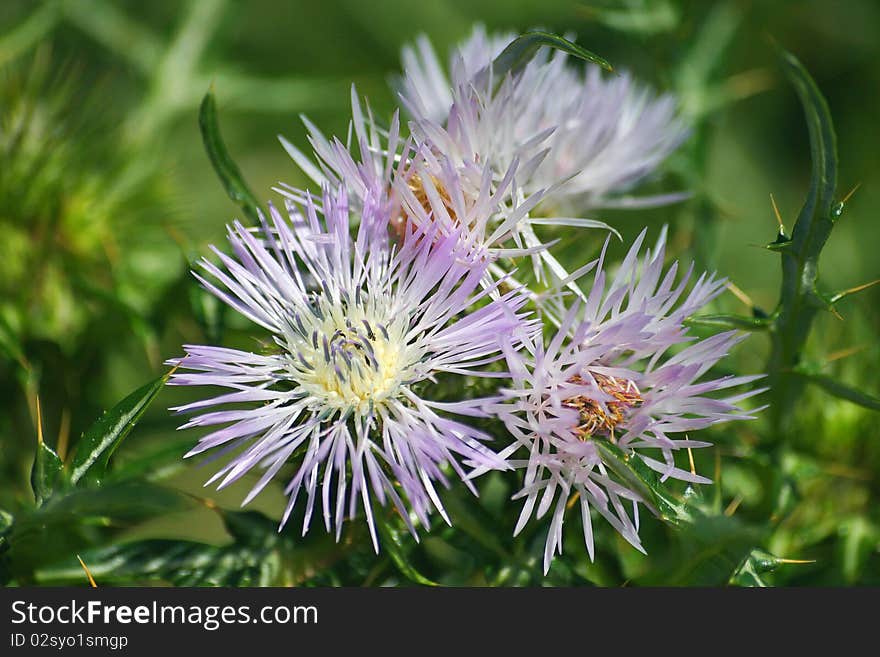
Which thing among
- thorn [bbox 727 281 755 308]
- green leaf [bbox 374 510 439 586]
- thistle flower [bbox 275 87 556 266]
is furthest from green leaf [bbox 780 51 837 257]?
green leaf [bbox 374 510 439 586]

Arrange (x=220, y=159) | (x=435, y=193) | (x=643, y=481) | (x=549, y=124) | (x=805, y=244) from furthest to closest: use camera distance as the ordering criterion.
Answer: (x=549, y=124) < (x=220, y=159) < (x=805, y=244) < (x=435, y=193) < (x=643, y=481)

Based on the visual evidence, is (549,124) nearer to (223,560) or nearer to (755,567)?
(755,567)

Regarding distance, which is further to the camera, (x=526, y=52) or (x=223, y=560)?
(x=223, y=560)

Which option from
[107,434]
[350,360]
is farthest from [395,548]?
[107,434]

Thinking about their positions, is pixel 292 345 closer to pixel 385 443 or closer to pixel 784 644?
pixel 385 443

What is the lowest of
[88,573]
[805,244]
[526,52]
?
[88,573]

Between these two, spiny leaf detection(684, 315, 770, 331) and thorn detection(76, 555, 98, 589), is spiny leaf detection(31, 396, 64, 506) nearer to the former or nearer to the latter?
thorn detection(76, 555, 98, 589)
